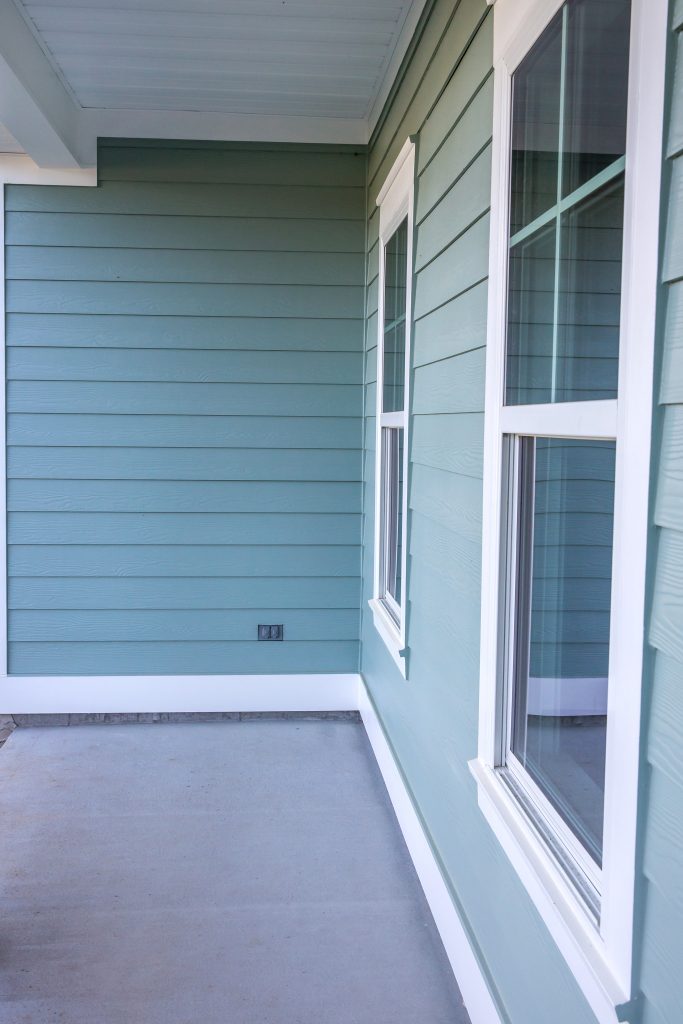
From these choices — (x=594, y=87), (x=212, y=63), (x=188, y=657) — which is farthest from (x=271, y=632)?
(x=594, y=87)

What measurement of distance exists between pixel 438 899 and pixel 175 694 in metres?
2.19

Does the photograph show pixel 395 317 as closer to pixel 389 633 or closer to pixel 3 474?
pixel 389 633

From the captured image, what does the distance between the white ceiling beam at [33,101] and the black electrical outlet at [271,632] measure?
231 cm

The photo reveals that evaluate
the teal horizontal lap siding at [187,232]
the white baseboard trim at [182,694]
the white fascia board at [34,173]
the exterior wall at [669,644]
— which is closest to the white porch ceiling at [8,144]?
the white fascia board at [34,173]

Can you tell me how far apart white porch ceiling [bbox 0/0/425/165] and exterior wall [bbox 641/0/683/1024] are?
2.14 metres

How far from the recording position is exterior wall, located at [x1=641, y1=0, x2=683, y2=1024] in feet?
3.34

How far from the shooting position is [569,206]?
1.43 m

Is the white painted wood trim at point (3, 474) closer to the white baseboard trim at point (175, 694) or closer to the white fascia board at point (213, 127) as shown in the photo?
the white baseboard trim at point (175, 694)

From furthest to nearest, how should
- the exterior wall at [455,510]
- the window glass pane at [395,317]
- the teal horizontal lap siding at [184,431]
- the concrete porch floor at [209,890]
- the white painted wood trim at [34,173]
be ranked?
1. the teal horizontal lap siding at [184,431]
2. the white painted wood trim at [34,173]
3. the window glass pane at [395,317]
4. the concrete porch floor at [209,890]
5. the exterior wall at [455,510]

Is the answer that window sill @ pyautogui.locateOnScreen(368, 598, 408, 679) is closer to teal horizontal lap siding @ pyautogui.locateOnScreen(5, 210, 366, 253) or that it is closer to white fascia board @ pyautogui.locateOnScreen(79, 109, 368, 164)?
teal horizontal lap siding @ pyautogui.locateOnScreen(5, 210, 366, 253)

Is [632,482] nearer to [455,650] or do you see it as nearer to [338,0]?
[455,650]

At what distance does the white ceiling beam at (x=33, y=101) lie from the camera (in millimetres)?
2958

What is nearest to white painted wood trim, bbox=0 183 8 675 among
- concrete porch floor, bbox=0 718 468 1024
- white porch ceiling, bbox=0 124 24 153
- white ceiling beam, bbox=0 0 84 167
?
white porch ceiling, bbox=0 124 24 153

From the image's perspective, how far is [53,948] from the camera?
240cm
